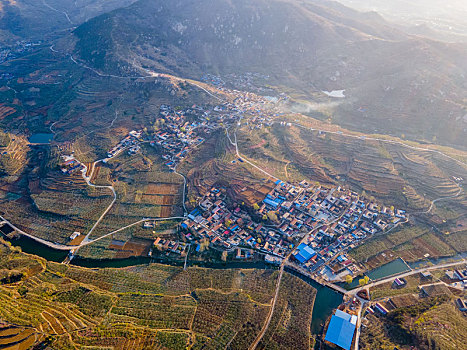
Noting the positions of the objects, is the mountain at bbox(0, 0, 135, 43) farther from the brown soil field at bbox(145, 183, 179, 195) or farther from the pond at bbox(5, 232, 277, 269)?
the pond at bbox(5, 232, 277, 269)

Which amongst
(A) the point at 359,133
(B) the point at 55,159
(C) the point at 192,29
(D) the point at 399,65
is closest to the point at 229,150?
(A) the point at 359,133

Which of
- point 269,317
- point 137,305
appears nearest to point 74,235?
point 137,305

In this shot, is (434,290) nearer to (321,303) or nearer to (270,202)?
(321,303)

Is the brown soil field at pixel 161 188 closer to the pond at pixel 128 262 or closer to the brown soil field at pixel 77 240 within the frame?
the brown soil field at pixel 77 240

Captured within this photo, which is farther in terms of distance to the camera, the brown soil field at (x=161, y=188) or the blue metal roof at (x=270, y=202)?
the brown soil field at (x=161, y=188)

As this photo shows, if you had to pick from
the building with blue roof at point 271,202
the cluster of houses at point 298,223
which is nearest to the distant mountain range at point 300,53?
the cluster of houses at point 298,223
